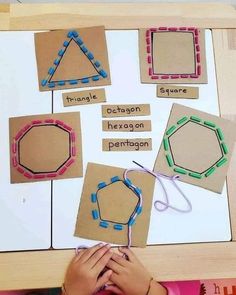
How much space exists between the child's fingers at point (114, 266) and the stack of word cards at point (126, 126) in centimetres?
22

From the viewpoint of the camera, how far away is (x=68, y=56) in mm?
790

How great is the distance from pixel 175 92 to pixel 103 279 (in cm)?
41

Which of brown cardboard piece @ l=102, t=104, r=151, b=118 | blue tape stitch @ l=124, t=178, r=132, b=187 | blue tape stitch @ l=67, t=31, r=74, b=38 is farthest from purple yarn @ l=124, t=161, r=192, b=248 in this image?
blue tape stitch @ l=67, t=31, r=74, b=38

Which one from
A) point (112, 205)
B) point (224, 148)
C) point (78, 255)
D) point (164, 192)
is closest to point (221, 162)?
point (224, 148)

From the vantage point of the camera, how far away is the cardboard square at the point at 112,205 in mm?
720

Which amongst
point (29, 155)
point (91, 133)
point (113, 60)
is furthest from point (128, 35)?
point (29, 155)

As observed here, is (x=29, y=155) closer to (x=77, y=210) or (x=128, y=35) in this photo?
(x=77, y=210)

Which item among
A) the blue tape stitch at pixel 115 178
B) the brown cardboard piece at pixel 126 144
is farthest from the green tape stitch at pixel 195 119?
the blue tape stitch at pixel 115 178

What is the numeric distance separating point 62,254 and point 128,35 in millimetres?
487

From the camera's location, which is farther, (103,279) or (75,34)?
(75,34)

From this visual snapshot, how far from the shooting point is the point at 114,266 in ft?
2.33

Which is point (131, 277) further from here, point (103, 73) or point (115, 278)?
point (103, 73)

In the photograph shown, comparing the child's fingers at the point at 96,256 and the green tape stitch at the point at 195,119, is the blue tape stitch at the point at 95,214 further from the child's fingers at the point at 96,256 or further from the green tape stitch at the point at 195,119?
the green tape stitch at the point at 195,119

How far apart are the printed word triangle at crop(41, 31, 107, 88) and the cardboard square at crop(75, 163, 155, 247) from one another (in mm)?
188
